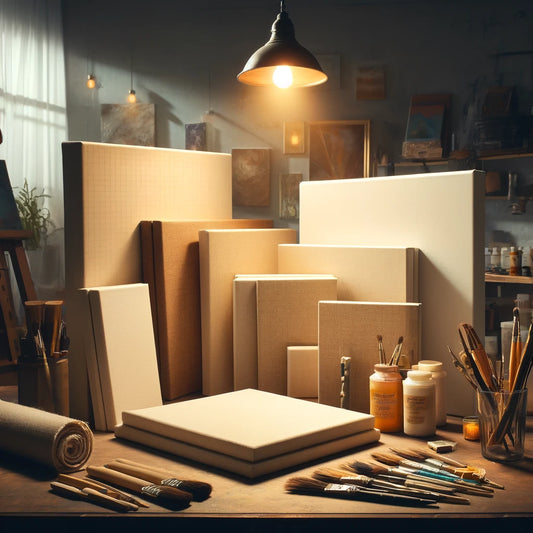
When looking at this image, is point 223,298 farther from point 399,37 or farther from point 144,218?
point 399,37

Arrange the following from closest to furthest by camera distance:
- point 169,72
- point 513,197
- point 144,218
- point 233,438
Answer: point 233,438, point 144,218, point 513,197, point 169,72

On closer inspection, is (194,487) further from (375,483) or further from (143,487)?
(375,483)

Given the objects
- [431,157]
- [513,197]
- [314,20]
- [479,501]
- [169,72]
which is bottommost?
[479,501]

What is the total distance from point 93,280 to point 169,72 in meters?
4.86

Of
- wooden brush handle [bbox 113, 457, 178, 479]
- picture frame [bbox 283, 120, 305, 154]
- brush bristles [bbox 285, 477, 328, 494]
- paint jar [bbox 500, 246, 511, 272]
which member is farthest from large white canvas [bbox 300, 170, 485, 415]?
picture frame [bbox 283, 120, 305, 154]

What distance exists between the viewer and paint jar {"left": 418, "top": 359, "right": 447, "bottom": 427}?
114 centimetres

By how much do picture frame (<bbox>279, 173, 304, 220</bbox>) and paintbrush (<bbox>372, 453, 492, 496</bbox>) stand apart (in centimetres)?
473

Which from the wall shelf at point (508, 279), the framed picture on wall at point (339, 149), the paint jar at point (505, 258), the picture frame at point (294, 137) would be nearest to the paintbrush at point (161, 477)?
the wall shelf at point (508, 279)

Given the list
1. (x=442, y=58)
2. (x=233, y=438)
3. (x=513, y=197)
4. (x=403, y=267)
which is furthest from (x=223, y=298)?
(x=442, y=58)

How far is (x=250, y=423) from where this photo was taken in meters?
1.01

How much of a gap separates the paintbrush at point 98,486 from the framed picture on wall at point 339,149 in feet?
15.7

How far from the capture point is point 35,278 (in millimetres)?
5465

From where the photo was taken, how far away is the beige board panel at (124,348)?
3.89 ft

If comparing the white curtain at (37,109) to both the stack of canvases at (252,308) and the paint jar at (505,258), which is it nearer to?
the paint jar at (505,258)
